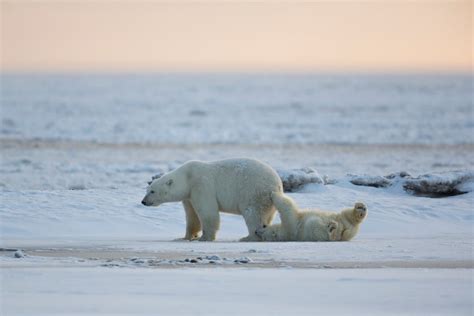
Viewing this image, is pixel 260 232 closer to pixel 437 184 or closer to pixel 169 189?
pixel 169 189

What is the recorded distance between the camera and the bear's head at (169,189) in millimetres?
10367

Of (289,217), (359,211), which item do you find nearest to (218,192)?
(289,217)

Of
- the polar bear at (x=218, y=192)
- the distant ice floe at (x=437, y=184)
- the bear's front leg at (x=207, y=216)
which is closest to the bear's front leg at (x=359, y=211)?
the polar bear at (x=218, y=192)

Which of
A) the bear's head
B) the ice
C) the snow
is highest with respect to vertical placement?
the bear's head

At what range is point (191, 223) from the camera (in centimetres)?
1043

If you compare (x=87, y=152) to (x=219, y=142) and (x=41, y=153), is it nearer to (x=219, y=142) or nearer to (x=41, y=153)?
(x=41, y=153)

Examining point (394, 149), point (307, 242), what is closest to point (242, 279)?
point (307, 242)

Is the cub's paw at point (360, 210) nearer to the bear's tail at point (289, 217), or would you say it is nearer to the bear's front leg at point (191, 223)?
the bear's tail at point (289, 217)

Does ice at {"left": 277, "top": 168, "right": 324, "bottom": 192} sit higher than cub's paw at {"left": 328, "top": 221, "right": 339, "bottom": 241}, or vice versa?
ice at {"left": 277, "top": 168, "right": 324, "bottom": 192}

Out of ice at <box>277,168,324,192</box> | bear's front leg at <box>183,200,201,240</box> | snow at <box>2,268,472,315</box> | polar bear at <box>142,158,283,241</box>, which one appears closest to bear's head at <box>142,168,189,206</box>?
polar bear at <box>142,158,283,241</box>

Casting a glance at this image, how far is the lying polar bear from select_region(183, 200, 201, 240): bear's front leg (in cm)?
80

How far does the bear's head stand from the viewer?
10.4 m

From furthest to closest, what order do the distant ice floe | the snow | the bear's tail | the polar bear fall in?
the distant ice floe
the polar bear
the bear's tail
the snow

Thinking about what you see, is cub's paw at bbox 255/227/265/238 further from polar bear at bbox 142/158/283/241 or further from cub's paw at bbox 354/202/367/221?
cub's paw at bbox 354/202/367/221
